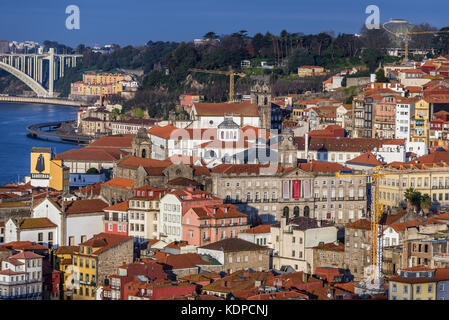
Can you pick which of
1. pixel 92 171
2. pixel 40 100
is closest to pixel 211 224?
pixel 92 171

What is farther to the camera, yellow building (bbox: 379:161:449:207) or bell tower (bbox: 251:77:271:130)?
bell tower (bbox: 251:77:271:130)

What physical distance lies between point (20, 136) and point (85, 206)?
29818 millimetres

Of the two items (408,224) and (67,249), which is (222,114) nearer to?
(408,224)

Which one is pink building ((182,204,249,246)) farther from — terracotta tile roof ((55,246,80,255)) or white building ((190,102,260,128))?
white building ((190,102,260,128))

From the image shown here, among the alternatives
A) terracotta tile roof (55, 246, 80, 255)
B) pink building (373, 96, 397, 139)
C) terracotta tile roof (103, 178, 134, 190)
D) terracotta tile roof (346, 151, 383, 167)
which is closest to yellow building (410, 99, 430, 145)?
pink building (373, 96, 397, 139)

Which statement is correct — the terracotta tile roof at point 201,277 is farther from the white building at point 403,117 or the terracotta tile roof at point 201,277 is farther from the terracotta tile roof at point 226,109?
the white building at point 403,117

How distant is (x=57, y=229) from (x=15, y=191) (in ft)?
14.2

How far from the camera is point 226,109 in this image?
2892 centimetres

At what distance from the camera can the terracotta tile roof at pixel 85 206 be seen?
1980cm

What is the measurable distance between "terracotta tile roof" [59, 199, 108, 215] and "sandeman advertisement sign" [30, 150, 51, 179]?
16.8 ft

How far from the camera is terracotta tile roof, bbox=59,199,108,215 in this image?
19797 millimetres

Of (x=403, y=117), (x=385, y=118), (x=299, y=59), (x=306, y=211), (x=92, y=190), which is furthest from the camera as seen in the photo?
(x=299, y=59)
